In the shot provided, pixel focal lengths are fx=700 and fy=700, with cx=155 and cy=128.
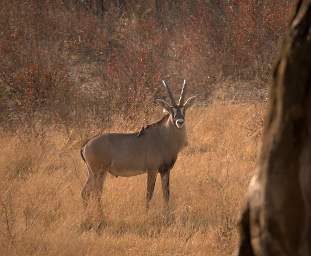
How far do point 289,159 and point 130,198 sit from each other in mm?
6248

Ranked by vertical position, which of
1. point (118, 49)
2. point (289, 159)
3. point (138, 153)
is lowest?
point (138, 153)

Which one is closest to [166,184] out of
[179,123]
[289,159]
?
[179,123]

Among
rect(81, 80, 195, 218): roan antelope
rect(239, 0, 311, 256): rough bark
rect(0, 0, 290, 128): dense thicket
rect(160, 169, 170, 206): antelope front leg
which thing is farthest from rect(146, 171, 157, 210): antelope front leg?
rect(239, 0, 311, 256): rough bark

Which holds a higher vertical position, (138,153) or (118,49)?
(118,49)

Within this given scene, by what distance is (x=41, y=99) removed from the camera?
595 inches

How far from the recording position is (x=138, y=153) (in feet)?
31.6

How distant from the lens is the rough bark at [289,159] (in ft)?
9.79

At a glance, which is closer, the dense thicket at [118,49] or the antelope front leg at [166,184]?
the antelope front leg at [166,184]

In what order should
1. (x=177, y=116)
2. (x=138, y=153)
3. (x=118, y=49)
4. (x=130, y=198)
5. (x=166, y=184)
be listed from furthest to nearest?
1. (x=118, y=49)
2. (x=177, y=116)
3. (x=138, y=153)
4. (x=166, y=184)
5. (x=130, y=198)

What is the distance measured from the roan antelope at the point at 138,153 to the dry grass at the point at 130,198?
0.25 metres

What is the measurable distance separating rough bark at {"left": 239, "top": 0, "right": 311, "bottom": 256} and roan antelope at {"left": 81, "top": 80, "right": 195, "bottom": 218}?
5.40m

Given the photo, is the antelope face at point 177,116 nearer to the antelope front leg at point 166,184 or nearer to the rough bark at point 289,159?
the antelope front leg at point 166,184

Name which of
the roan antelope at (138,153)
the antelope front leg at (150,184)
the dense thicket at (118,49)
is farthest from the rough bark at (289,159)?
the dense thicket at (118,49)

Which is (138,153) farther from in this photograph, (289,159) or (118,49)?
(118,49)
